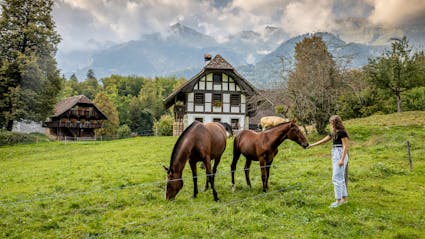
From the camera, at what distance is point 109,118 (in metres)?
55.9

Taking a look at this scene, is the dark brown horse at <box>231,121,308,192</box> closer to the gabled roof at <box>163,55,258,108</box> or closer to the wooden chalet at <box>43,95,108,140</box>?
the gabled roof at <box>163,55,258,108</box>

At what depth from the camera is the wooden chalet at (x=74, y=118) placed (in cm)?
4500

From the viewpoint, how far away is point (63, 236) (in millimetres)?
5777

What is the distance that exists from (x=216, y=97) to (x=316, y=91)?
53.5 ft

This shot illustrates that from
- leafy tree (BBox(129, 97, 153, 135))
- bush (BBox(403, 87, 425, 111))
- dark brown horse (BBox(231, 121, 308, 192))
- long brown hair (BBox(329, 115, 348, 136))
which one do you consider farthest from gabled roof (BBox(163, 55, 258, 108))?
leafy tree (BBox(129, 97, 153, 135))

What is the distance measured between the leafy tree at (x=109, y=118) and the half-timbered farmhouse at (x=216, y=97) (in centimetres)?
2515

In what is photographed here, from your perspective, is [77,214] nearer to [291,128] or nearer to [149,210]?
[149,210]

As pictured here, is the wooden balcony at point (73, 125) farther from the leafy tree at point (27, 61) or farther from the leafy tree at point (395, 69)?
the leafy tree at point (395, 69)

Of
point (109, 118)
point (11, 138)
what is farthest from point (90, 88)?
point (11, 138)

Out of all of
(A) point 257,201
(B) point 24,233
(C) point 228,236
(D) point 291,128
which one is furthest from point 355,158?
(B) point 24,233

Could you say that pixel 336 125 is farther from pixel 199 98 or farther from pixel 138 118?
pixel 138 118

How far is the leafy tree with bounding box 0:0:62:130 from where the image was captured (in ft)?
91.2

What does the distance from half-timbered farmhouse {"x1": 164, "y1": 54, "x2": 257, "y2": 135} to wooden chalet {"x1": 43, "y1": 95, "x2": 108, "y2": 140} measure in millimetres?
18768

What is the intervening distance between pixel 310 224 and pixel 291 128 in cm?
305
